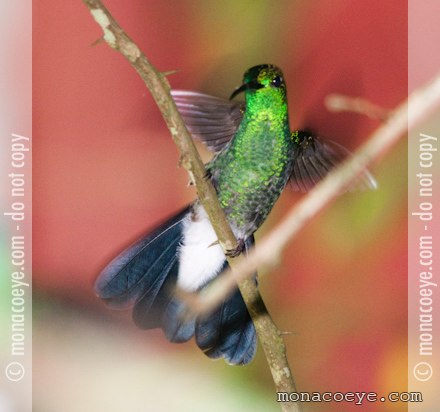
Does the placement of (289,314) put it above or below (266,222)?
below

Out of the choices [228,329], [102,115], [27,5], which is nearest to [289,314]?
[228,329]

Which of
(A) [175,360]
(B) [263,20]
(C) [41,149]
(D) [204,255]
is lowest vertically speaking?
(A) [175,360]

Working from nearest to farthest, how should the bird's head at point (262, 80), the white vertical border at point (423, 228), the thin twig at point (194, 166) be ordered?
the thin twig at point (194, 166), the bird's head at point (262, 80), the white vertical border at point (423, 228)

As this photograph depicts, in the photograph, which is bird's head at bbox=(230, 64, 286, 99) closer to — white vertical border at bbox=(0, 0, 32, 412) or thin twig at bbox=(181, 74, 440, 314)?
thin twig at bbox=(181, 74, 440, 314)

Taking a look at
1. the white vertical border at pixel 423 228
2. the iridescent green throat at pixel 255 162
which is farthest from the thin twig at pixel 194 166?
the white vertical border at pixel 423 228

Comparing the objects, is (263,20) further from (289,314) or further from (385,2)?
(289,314)

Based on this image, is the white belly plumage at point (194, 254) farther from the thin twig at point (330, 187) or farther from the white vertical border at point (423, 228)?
the white vertical border at point (423, 228)
